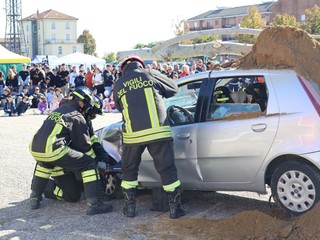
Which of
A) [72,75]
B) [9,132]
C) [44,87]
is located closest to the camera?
[9,132]

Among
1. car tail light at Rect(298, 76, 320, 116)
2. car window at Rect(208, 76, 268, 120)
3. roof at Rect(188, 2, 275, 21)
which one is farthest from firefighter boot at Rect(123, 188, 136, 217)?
roof at Rect(188, 2, 275, 21)

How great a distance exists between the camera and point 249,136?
5.52 m

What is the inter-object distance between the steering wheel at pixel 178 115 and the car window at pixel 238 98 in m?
0.31

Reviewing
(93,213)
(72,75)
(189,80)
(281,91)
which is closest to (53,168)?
(93,213)

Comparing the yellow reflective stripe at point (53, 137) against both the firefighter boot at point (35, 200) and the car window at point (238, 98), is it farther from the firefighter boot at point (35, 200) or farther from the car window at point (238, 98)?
the car window at point (238, 98)

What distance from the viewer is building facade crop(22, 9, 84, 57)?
124 m

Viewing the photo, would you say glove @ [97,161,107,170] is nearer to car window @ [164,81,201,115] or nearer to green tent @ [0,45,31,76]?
car window @ [164,81,201,115]

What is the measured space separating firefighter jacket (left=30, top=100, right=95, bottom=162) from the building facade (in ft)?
389

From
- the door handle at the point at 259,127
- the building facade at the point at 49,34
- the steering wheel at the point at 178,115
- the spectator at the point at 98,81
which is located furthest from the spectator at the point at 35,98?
the building facade at the point at 49,34

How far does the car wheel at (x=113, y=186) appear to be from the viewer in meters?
6.90

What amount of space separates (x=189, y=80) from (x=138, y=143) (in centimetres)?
106

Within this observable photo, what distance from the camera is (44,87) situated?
886 inches

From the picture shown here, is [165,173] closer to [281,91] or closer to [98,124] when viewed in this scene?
[281,91]

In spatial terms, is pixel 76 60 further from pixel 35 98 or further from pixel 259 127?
pixel 259 127
